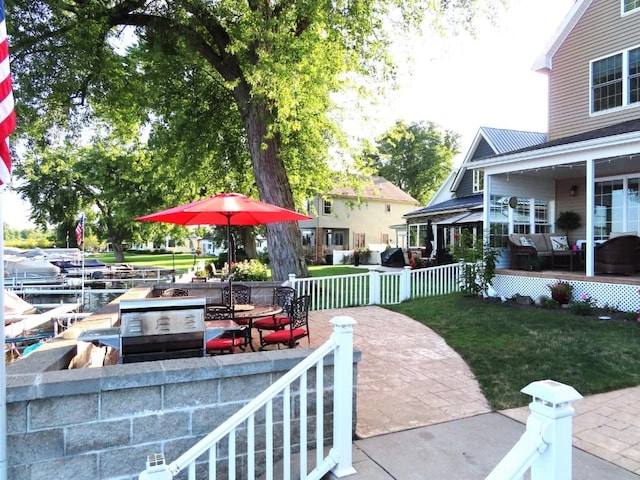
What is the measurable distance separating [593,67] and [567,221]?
4.36 metres

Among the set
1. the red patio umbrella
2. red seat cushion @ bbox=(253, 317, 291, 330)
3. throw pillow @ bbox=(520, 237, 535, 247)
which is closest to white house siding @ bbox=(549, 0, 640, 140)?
throw pillow @ bbox=(520, 237, 535, 247)

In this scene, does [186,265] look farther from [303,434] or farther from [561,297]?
[303,434]

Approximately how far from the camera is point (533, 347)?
6.32 meters

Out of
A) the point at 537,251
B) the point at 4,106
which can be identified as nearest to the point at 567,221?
the point at 537,251

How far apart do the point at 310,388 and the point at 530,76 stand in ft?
46.6

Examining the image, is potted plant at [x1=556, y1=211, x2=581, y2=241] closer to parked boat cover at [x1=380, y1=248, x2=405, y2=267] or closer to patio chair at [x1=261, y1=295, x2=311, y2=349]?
patio chair at [x1=261, y1=295, x2=311, y2=349]

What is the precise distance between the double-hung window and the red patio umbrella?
9691 mm

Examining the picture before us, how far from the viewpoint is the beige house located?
3092cm

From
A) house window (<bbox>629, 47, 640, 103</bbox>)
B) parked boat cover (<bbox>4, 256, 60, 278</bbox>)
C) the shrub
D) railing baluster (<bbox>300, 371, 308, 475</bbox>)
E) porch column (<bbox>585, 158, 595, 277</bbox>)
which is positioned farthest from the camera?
parked boat cover (<bbox>4, 256, 60, 278</bbox>)

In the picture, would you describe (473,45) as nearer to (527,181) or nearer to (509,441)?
(527,181)

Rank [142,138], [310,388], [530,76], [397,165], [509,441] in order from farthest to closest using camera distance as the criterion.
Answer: [397,165] → [142,138] → [530,76] → [509,441] → [310,388]

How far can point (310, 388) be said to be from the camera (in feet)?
11.0

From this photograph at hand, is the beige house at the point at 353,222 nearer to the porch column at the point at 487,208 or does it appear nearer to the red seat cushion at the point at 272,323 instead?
the porch column at the point at 487,208

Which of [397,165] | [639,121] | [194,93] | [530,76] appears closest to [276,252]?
[194,93]
